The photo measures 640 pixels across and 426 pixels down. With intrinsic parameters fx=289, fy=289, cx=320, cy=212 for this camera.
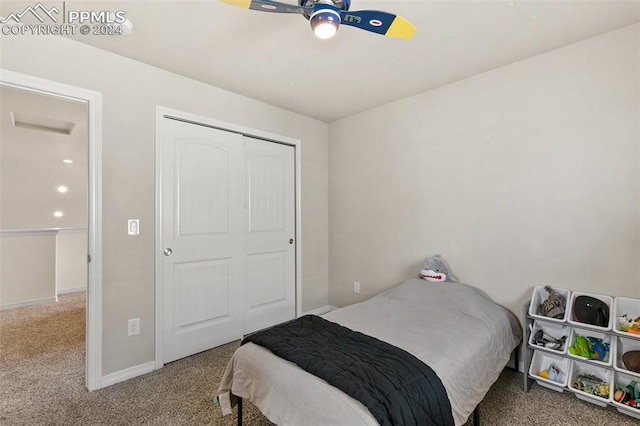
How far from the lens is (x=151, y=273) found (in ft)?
7.75

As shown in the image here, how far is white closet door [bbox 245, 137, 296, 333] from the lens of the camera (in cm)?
305

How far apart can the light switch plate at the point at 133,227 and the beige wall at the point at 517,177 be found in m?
2.26

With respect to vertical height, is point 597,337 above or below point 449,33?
below

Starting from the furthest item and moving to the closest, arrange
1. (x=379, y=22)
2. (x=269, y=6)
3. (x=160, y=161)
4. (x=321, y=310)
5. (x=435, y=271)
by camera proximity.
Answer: (x=321, y=310) → (x=435, y=271) → (x=160, y=161) → (x=379, y=22) → (x=269, y=6)

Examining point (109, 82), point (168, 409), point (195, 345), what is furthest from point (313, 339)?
point (109, 82)

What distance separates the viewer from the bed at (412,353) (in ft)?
3.95

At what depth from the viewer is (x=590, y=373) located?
1.92m

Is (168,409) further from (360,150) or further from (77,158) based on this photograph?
(77,158)

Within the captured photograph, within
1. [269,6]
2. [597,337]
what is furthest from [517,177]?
[269,6]

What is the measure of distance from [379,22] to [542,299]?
2212 mm

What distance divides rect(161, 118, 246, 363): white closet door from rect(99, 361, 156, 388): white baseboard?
0.14 meters

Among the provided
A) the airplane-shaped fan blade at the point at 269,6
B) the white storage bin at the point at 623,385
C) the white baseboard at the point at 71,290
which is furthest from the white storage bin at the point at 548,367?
the white baseboard at the point at 71,290

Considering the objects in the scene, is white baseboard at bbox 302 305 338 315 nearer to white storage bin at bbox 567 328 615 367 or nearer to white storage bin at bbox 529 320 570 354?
white storage bin at bbox 529 320 570 354

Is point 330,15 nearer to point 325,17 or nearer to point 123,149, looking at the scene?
point 325,17
